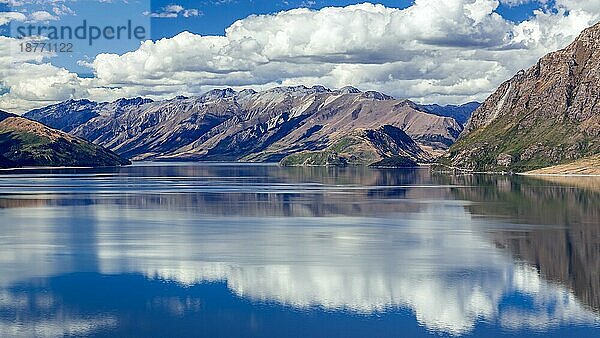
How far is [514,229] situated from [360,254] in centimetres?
3989

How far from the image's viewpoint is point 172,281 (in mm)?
92438

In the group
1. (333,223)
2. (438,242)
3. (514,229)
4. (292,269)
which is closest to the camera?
(292,269)

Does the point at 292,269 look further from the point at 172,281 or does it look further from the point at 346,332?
the point at 346,332

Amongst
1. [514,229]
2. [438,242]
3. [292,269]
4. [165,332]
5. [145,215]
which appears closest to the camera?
[165,332]

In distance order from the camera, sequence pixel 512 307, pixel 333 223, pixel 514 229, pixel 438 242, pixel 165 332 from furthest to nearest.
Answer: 1. pixel 333 223
2. pixel 514 229
3. pixel 438 242
4. pixel 512 307
5. pixel 165 332

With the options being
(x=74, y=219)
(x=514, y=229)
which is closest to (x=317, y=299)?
(x=514, y=229)

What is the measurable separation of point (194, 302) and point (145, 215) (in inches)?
3700

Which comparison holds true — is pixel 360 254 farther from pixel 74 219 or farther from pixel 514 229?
pixel 74 219

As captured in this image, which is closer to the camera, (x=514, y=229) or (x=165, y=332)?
(x=165, y=332)

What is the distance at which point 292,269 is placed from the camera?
99188 mm

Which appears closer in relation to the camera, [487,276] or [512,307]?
[512,307]

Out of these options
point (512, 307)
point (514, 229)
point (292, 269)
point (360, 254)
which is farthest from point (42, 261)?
point (514, 229)

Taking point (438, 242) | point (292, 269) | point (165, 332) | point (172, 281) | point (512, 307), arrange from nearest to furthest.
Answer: point (165, 332)
point (512, 307)
point (172, 281)
point (292, 269)
point (438, 242)

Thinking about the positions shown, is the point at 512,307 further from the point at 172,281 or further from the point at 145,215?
the point at 145,215
